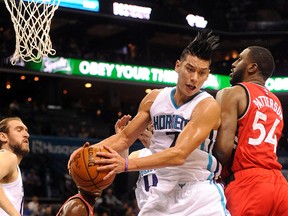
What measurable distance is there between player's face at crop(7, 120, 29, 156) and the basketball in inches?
107

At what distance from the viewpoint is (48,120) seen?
68.1 ft

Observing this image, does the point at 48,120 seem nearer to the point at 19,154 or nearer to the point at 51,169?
the point at 51,169

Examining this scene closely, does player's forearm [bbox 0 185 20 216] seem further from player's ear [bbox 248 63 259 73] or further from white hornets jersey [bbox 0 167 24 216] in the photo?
player's ear [bbox 248 63 259 73]

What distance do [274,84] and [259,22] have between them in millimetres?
2936

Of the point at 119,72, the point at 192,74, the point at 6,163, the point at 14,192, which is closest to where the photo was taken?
the point at 192,74

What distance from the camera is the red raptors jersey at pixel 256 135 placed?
175 inches

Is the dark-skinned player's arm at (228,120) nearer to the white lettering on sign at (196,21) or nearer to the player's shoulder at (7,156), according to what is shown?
the player's shoulder at (7,156)

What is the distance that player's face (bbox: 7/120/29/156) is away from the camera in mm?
6535

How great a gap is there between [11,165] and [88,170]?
8.18ft

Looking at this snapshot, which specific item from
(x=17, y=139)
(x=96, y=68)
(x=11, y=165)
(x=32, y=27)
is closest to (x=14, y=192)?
(x=11, y=165)

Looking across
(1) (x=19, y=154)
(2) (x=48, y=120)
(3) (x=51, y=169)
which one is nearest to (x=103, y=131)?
(2) (x=48, y=120)

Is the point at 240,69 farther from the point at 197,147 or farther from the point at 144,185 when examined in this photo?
the point at 144,185

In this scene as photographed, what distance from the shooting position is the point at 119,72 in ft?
70.8

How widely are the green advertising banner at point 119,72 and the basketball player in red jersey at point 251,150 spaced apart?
625 inches
